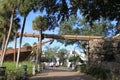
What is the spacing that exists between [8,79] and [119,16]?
32.4 ft

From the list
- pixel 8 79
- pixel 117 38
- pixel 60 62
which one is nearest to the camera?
pixel 8 79

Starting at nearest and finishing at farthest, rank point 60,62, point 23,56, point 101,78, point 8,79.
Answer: point 8,79
point 101,78
point 23,56
point 60,62

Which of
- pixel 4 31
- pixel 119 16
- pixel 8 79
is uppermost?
pixel 4 31

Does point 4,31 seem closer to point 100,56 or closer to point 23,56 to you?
point 100,56

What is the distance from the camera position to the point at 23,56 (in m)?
79.6

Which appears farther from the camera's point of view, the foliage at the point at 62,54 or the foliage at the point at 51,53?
the foliage at the point at 51,53

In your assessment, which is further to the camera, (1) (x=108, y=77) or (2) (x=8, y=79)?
(1) (x=108, y=77)

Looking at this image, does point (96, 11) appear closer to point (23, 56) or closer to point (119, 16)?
point (119, 16)

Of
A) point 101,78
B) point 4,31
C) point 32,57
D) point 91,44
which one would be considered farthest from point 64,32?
point 101,78

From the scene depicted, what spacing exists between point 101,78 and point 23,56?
161 ft

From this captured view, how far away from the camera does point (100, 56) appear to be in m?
50.2

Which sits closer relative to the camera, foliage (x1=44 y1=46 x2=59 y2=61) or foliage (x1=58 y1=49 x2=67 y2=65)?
foliage (x1=58 y1=49 x2=67 y2=65)

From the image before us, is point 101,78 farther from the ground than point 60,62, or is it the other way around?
point 60,62

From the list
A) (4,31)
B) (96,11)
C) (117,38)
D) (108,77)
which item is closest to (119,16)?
(96,11)
